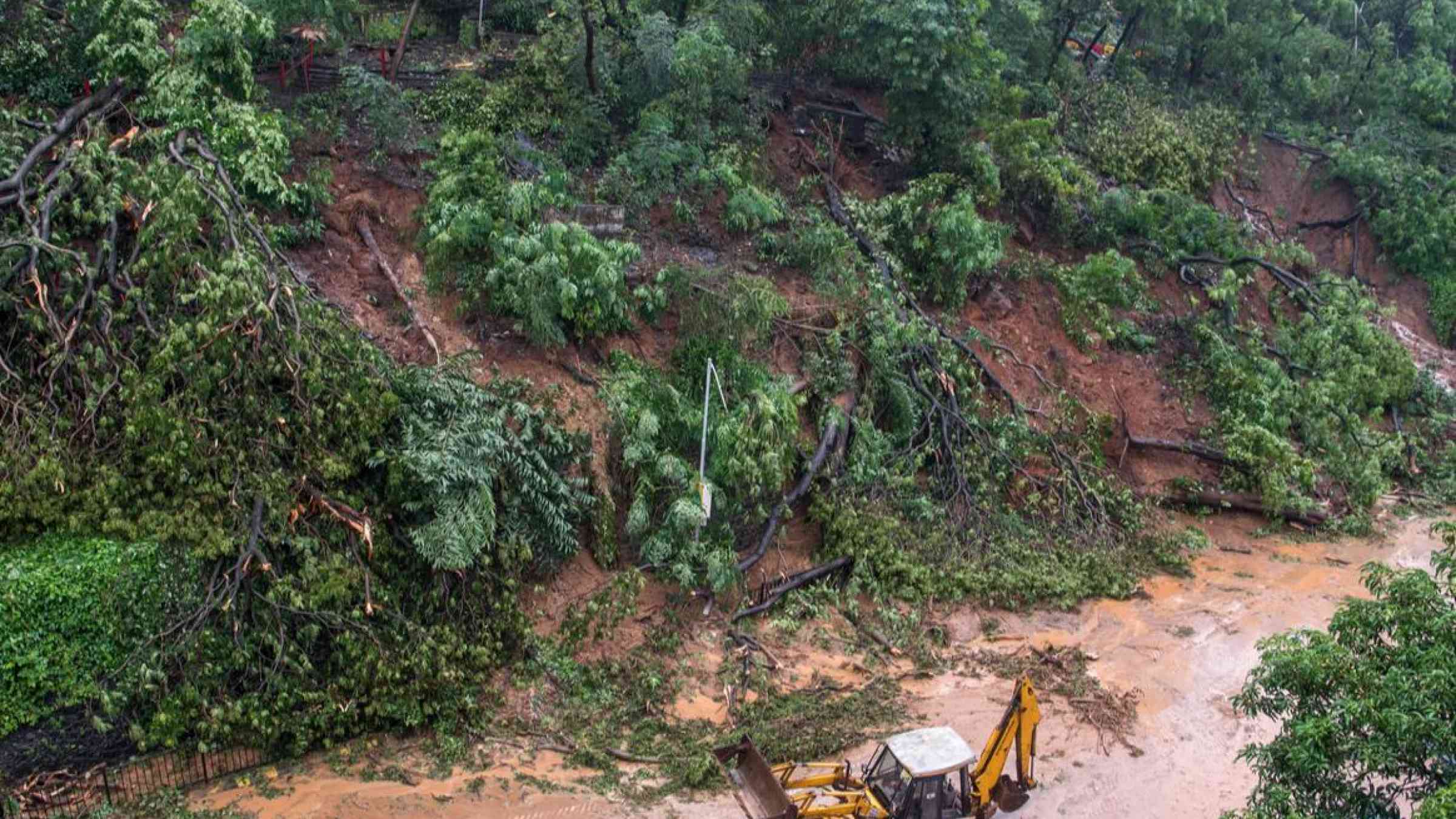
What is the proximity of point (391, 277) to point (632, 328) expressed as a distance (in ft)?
9.46

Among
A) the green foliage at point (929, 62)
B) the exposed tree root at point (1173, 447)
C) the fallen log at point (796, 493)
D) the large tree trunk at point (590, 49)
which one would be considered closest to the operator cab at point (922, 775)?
the fallen log at point (796, 493)

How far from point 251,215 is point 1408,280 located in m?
21.3

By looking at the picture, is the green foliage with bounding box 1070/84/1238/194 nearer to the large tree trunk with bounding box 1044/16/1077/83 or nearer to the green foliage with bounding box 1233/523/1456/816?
the large tree trunk with bounding box 1044/16/1077/83

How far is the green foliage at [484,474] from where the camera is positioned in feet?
34.9

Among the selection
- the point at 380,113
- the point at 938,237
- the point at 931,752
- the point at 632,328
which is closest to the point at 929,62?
the point at 938,237

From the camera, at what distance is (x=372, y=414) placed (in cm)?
1092

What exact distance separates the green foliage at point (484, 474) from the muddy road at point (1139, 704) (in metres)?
2.04

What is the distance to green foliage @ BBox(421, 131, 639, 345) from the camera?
13.1m

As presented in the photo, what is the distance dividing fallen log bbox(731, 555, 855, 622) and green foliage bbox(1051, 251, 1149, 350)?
684 cm

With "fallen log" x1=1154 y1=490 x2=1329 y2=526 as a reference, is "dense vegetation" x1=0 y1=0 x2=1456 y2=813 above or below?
above

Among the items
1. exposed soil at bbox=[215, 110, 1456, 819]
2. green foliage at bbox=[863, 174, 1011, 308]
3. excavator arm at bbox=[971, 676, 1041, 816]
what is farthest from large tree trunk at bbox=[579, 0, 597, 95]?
excavator arm at bbox=[971, 676, 1041, 816]

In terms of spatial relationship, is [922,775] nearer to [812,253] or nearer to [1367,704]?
[1367,704]

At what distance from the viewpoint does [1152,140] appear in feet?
Result: 71.4

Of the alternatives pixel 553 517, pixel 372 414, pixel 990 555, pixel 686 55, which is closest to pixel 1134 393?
pixel 990 555
